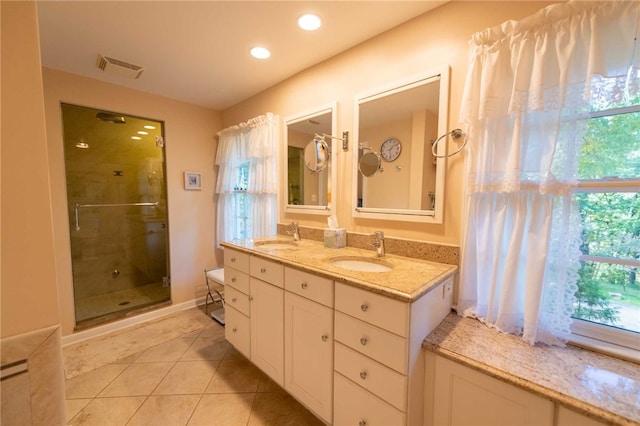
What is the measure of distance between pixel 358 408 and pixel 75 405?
5.80 feet

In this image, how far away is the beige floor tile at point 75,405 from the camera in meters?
1.53

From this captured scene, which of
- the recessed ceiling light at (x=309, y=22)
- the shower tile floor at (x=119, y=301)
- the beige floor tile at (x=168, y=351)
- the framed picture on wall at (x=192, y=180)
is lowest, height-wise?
the beige floor tile at (x=168, y=351)

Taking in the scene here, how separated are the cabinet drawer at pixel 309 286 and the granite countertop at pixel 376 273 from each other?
39mm

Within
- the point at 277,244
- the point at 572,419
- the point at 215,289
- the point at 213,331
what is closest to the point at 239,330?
the point at 277,244

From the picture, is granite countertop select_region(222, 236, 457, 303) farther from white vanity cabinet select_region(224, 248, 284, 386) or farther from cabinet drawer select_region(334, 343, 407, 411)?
cabinet drawer select_region(334, 343, 407, 411)

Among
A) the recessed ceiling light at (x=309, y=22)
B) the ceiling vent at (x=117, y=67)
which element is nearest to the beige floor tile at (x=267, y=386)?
the recessed ceiling light at (x=309, y=22)

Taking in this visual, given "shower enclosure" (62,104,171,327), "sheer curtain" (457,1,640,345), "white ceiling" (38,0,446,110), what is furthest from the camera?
"shower enclosure" (62,104,171,327)

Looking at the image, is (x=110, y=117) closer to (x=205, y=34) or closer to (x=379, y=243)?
(x=205, y=34)

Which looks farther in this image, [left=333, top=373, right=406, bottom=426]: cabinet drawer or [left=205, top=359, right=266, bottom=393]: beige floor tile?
[left=205, top=359, right=266, bottom=393]: beige floor tile

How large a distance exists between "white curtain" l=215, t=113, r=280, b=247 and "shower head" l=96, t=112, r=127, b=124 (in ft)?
3.11

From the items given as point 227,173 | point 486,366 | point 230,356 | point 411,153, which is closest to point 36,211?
point 486,366

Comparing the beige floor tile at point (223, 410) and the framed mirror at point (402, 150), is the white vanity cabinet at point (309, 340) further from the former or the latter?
the framed mirror at point (402, 150)

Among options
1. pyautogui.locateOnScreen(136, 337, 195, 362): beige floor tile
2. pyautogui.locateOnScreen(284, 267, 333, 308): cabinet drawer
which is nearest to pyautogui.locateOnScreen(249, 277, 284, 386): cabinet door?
pyautogui.locateOnScreen(284, 267, 333, 308): cabinet drawer

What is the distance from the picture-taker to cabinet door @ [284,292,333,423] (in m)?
1.28
